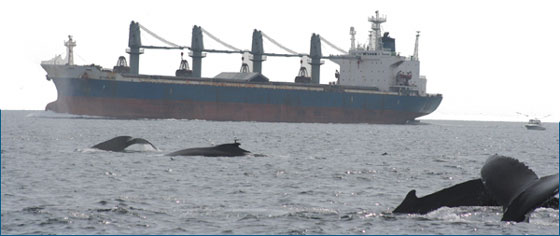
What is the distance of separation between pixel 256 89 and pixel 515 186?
13151 cm

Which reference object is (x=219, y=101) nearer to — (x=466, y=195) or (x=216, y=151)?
(x=216, y=151)

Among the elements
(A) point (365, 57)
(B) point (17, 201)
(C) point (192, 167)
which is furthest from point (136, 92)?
(B) point (17, 201)

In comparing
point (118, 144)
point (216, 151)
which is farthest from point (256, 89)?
point (216, 151)

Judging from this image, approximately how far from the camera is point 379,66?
164625 mm

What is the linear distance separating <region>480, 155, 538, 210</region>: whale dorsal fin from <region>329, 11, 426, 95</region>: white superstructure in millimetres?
145037

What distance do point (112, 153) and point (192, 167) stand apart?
11.9 m

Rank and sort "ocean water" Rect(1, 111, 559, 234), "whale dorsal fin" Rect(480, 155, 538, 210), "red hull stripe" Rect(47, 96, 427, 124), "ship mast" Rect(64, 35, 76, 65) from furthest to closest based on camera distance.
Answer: "ship mast" Rect(64, 35, 76, 65)
"red hull stripe" Rect(47, 96, 427, 124)
"ocean water" Rect(1, 111, 559, 234)
"whale dorsal fin" Rect(480, 155, 538, 210)

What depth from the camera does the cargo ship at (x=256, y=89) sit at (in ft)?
470

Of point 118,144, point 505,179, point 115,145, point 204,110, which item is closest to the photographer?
point 505,179

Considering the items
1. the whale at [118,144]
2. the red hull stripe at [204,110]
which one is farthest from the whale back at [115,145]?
the red hull stripe at [204,110]

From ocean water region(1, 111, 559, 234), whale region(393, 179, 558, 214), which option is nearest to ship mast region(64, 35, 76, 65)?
ocean water region(1, 111, 559, 234)

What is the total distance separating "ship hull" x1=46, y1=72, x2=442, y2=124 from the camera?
143 meters

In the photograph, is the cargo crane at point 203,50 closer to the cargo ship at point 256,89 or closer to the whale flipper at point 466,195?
the cargo ship at point 256,89

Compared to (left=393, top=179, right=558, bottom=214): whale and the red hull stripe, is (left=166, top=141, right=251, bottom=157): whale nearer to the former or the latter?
(left=393, top=179, right=558, bottom=214): whale
